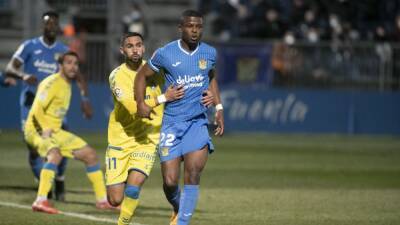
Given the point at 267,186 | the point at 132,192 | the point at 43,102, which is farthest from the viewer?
the point at 267,186

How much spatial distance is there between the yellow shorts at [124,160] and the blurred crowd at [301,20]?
57.4 ft

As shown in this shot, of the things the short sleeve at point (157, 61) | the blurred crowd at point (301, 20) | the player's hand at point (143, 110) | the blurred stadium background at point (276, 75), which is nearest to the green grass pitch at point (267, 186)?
the blurred stadium background at point (276, 75)

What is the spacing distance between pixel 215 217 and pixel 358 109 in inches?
634

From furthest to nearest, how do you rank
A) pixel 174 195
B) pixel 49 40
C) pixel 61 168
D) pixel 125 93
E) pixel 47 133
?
pixel 49 40, pixel 61 168, pixel 47 133, pixel 125 93, pixel 174 195

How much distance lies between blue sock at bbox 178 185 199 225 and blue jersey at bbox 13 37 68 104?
5.60 metres

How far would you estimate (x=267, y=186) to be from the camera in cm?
1614

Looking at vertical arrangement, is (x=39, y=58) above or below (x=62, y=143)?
above

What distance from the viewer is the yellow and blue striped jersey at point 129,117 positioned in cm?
1134

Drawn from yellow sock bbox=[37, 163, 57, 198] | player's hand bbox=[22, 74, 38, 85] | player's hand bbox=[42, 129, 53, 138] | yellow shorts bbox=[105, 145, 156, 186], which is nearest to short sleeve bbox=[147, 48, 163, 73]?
yellow shorts bbox=[105, 145, 156, 186]

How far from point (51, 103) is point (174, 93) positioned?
3.66 m

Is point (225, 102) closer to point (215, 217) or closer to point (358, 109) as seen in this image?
point (358, 109)

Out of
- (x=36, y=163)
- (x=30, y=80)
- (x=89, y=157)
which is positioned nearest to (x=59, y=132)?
(x=89, y=157)

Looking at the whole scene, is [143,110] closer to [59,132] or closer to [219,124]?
[219,124]

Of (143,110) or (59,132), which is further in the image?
(59,132)
